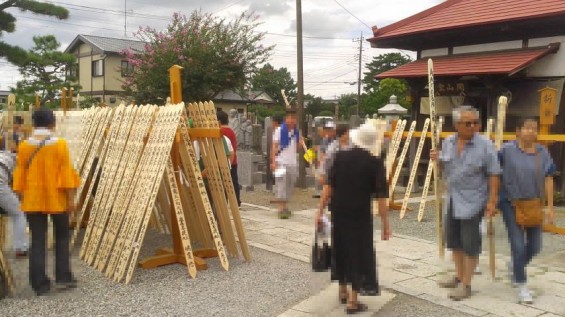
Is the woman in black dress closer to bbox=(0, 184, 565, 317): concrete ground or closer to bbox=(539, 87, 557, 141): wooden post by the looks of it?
bbox=(0, 184, 565, 317): concrete ground

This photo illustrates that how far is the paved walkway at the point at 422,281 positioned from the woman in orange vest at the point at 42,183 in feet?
7.74

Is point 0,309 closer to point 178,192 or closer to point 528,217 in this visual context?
point 178,192

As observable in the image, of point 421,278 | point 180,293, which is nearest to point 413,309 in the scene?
point 421,278

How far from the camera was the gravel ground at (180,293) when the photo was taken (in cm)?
475

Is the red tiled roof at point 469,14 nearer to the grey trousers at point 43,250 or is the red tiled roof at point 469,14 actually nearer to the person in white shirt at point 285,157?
the person in white shirt at point 285,157

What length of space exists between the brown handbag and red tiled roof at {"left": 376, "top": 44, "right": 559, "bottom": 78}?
21.2ft

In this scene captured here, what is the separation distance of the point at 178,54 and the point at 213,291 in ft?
53.2

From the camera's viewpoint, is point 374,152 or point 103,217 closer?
point 374,152

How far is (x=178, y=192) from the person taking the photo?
233 inches

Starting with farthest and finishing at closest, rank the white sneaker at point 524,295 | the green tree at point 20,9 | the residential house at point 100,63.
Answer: the residential house at point 100,63, the green tree at point 20,9, the white sneaker at point 524,295

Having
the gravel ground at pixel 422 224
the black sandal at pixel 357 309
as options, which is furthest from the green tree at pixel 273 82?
the black sandal at pixel 357 309

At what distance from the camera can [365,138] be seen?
446cm

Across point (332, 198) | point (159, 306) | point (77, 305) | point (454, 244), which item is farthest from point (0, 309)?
point (454, 244)

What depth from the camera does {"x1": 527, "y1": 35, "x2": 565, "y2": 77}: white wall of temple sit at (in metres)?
11.2
